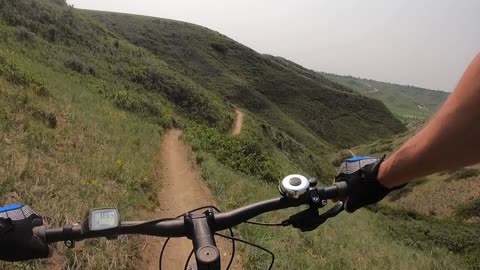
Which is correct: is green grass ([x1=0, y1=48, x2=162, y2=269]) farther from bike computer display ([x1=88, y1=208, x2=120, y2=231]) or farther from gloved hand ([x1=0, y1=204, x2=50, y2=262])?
bike computer display ([x1=88, y1=208, x2=120, y2=231])

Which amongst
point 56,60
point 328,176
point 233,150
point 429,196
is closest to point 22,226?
point 233,150

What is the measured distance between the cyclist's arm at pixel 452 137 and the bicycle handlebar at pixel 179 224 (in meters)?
0.58

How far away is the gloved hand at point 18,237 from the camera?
7.00ft

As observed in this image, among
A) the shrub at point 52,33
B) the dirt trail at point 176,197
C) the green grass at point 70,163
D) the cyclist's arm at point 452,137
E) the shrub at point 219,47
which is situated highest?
the shrub at point 219,47

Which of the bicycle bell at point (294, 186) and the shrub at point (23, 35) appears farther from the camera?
the shrub at point (23, 35)

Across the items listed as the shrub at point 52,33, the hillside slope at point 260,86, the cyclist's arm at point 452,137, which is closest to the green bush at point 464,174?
the shrub at point 52,33

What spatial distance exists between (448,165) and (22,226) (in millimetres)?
2039

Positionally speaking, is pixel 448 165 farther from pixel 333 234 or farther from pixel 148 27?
pixel 148 27

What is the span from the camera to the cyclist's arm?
1354 mm

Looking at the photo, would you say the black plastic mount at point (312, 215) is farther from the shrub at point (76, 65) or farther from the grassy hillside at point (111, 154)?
the shrub at point (76, 65)

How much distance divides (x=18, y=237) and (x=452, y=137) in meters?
2.08

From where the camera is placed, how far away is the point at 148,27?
74.2 m

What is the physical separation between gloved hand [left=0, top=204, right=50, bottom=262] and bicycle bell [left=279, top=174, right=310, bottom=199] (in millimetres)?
1321

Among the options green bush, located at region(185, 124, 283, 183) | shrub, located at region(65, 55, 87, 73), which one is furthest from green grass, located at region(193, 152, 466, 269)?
shrub, located at region(65, 55, 87, 73)
